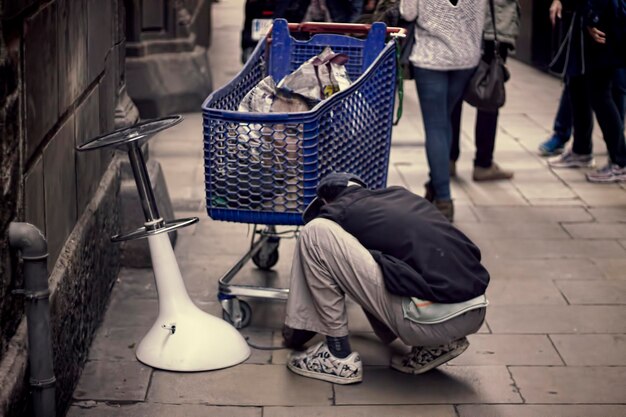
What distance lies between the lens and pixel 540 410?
4648 millimetres

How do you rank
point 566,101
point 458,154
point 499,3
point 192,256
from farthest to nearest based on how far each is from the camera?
point 566,101
point 458,154
point 499,3
point 192,256

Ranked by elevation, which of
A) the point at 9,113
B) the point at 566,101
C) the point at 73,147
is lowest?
the point at 566,101

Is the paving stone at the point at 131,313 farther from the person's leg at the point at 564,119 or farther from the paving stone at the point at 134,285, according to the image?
the person's leg at the point at 564,119

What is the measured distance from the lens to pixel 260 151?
16.1 feet

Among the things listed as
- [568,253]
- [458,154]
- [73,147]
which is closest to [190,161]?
[458,154]

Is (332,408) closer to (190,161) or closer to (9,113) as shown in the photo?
(9,113)

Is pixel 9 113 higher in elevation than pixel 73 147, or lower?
higher

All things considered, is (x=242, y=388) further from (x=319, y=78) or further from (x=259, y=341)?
(x=319, y=78)

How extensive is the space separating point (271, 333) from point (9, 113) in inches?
85.9

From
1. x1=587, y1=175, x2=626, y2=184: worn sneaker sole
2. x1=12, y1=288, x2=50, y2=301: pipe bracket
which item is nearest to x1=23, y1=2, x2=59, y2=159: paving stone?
x1=12, y1=288, x2=50, y2=301: pipe bracket

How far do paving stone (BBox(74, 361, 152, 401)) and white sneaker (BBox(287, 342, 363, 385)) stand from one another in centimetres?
66

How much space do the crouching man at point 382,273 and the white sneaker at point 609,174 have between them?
12.3 feet

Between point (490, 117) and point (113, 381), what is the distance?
4.12m

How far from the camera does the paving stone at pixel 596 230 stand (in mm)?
7051
